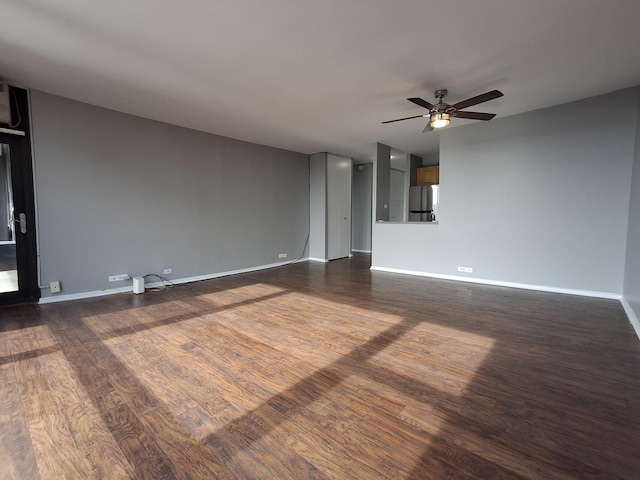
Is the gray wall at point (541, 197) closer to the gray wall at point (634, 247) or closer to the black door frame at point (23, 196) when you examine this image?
the gray wall at point (634, 247)

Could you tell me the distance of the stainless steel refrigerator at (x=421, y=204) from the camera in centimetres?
715

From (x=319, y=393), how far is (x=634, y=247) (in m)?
3.97

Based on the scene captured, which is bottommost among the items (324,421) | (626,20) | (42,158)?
(324,421)

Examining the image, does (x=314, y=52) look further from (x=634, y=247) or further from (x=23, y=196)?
(x=634, y=247)

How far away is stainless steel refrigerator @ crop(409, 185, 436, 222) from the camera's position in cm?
715

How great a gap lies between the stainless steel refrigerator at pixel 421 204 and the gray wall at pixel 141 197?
351cm

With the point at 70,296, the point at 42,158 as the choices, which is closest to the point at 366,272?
the point at 70,296

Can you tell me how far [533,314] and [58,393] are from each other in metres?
4.44

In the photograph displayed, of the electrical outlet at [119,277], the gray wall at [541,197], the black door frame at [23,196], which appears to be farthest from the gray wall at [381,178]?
the black door frame at [23,196]

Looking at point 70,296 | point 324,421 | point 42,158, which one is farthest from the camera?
point 70,296

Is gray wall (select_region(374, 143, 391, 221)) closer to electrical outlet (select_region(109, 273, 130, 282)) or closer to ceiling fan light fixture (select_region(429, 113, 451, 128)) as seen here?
ceiling fan light fixture (select_region(429, 113, 451, 128))

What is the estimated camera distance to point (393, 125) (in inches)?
190

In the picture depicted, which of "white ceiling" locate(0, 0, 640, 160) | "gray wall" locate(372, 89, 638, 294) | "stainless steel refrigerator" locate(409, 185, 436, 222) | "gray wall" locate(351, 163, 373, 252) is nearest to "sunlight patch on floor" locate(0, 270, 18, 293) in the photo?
"white ceiling" locate(0, 0, 640, 160)

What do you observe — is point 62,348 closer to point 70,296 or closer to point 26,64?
point 70,296
